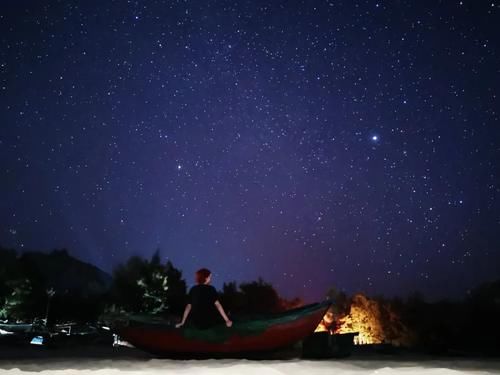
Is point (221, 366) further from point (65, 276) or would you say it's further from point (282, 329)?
point (65, 276)

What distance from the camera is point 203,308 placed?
7.65 metres

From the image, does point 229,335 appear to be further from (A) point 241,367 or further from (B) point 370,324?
(B) point 370,324

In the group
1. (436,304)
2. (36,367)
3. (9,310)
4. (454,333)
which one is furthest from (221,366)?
(9,310)

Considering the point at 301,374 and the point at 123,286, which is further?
the point at 123,286

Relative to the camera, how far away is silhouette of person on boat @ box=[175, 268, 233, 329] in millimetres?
7605

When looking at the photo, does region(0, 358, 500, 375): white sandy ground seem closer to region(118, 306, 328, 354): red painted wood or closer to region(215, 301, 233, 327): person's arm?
region(118, 306, 328, 354): red painted wood

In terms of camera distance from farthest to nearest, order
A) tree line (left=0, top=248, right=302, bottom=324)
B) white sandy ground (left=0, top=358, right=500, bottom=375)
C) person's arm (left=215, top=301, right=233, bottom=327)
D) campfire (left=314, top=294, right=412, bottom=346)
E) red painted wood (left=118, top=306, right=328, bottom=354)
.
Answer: tree line (left=0, top=248, right=302, bottom=324) < campfire (left=314, top=294, right=412, bottom=346) < red painted wood (left=118, top=306, right=328, bottom=354) < person's arm (left=215, top=301, right=233, bottom=327) < white sandy ground (left=0, top=358, right=500, bottom=375)

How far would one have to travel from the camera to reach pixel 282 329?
26.5 feet

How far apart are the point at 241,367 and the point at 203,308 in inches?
52.9

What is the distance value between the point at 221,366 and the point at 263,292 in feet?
198

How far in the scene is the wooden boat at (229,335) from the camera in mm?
7645

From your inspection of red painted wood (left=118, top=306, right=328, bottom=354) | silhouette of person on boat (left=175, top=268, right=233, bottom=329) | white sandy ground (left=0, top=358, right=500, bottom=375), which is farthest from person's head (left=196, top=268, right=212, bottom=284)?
white sandy ground (left=0, top=358, right=500, bottom=375)

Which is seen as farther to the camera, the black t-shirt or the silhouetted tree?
the silhouetted tree

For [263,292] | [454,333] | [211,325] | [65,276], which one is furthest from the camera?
[65,276]
